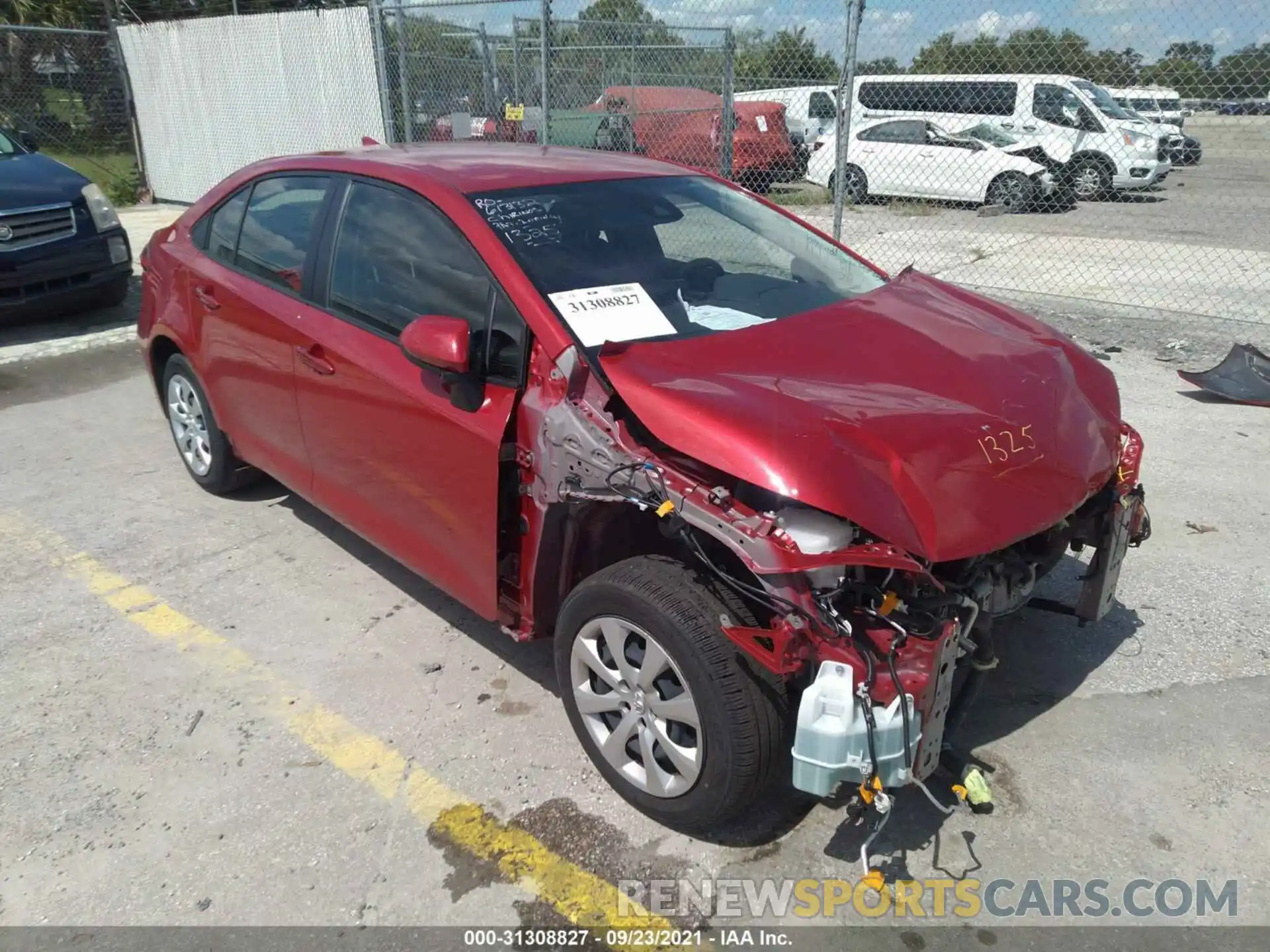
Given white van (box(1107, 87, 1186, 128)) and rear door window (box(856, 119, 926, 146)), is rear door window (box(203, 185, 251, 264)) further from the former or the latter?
rear door window (box(856, 119, 926, 146))

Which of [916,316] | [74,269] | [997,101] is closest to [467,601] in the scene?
[916,316]

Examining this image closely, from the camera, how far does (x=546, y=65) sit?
9094mm

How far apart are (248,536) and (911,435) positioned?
3234 mm

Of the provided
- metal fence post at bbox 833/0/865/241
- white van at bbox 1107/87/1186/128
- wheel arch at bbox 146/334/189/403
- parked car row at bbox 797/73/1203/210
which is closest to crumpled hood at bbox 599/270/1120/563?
wheel arch at bbox 146/334/189/403

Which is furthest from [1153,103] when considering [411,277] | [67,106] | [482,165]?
[67,106]

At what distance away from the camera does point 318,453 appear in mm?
3715

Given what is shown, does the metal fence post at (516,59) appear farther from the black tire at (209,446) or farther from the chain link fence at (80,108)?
the chain link fence at (80,108)

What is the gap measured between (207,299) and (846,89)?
503 cm

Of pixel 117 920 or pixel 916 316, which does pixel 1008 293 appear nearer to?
pixel 916 316

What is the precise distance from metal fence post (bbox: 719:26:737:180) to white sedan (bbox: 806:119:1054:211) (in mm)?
2853

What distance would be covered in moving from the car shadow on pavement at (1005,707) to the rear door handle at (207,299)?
10.9 feet

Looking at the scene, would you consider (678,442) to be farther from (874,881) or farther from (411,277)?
(411,277)

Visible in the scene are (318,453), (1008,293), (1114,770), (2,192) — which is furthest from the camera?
(1008,293)

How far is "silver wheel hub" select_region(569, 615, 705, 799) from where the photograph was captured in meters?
2.53
